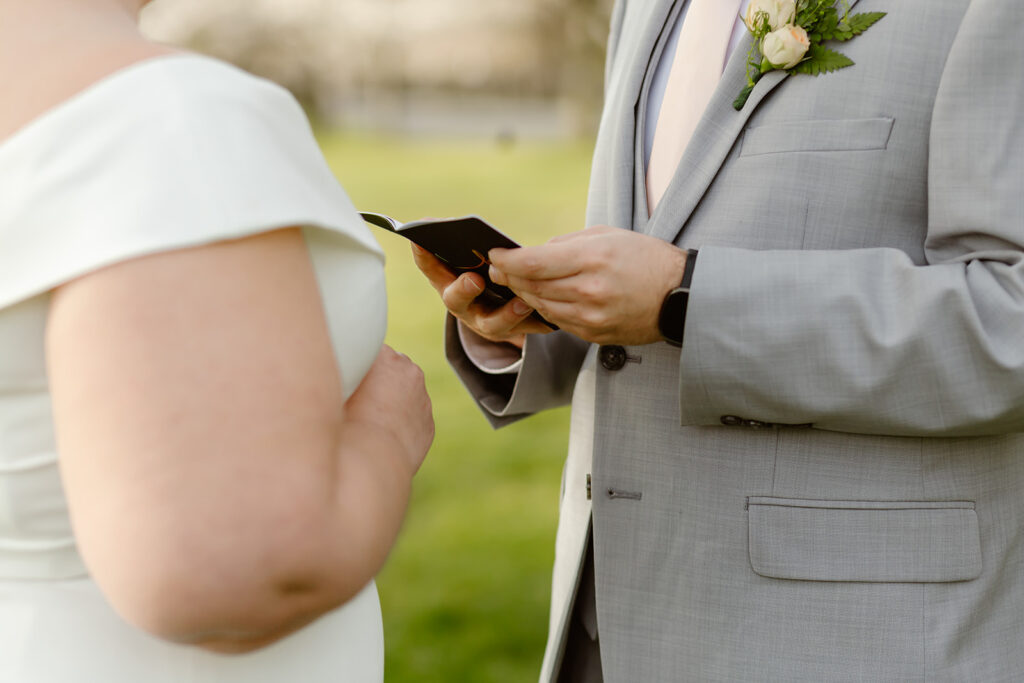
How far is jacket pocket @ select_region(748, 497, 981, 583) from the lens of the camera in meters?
1.61

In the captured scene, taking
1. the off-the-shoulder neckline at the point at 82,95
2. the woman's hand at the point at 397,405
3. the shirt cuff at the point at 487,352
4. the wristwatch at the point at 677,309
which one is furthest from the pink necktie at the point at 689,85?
the off-the-shoulder neckline at the point at 82,95

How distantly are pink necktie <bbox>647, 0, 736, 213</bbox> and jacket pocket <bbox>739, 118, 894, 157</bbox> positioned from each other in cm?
17

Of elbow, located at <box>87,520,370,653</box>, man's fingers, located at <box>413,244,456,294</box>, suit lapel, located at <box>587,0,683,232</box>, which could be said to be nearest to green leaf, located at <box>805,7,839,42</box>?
suit lapel, located at <box>587,0,683,232</box>

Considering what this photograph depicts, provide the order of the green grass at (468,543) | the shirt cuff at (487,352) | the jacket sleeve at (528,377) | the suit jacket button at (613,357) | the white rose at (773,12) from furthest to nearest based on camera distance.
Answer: the green grass at (468,543) → the shirt cuff at (487,352) → the jacket sleeve at (528,377) → the suit jacket button at (613,357) → the white rose at (773,12)

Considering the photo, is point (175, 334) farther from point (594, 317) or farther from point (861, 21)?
point (861, 21)

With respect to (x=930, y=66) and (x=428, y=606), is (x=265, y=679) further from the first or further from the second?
(x=428, y=606)

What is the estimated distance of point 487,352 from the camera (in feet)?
7.64

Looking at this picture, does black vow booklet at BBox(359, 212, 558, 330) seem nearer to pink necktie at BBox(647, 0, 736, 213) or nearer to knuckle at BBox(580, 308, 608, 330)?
knuckle at BBox(580, 308, 608, 330)

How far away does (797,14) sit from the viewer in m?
1.70

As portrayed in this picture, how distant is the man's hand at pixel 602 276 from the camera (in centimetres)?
158

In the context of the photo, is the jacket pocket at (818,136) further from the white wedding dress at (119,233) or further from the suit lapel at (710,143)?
the white wedding dress at (119,233)

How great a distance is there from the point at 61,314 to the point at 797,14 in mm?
1383

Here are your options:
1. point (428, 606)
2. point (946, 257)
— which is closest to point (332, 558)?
point (946, 257)

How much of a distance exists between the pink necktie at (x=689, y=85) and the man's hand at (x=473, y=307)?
0.37m
